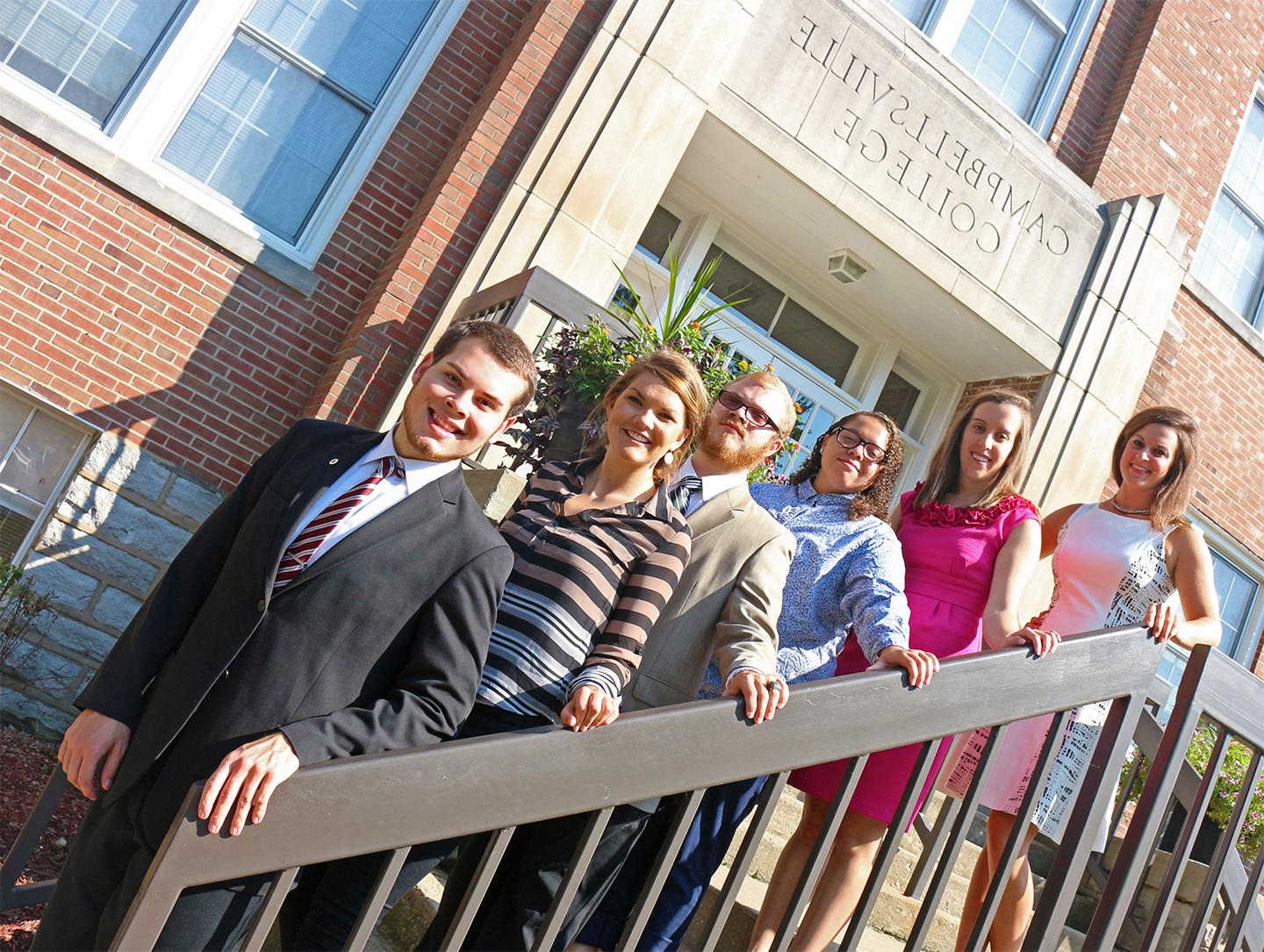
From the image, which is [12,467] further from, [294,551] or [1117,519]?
[1117,519]

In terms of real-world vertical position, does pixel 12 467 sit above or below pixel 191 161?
below

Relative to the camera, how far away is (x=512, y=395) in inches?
89.0

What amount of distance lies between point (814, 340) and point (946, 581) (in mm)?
5768

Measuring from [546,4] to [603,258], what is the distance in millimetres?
1694

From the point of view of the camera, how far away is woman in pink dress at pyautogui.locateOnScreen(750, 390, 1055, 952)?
2949mm

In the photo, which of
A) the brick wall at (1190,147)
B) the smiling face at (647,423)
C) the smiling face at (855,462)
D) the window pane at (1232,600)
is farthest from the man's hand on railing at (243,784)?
the window pane at (1232,600)

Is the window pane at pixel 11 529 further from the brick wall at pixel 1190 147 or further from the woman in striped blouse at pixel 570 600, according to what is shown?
the brick wall at pixel 1190 147

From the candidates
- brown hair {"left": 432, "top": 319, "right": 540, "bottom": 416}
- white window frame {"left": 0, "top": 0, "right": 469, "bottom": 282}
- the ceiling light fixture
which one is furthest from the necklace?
white window frame {"left": 0, "top": 0, "right": 469, "bottom": 282}

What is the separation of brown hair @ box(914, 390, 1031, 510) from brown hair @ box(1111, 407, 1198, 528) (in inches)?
15.5

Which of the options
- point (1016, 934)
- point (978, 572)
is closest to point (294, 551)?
point (978, 572)

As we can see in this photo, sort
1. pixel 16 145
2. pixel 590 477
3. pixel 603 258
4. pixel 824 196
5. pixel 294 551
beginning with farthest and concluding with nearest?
pixel 824 196, pixel 603 258, pixel 16 145, pixel 590 477, pixel 294 551

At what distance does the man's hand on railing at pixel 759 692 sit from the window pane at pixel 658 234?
6.25 meters

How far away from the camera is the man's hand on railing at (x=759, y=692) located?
2.15 meters

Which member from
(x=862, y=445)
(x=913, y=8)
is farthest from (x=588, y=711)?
(x=913, y=8)
